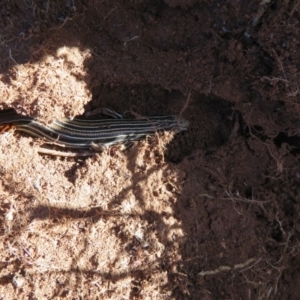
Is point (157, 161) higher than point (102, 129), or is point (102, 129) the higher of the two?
point (102, 129)

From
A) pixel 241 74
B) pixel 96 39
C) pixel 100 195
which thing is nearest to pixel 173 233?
pixel 100 195

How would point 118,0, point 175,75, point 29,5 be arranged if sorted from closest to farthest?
point 29,5
point 118,0
point 175,75

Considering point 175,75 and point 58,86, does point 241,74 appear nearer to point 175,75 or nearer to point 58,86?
point 175,75

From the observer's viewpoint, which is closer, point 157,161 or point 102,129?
point 157,161

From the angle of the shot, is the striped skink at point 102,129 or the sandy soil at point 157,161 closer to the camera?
the sandy soil at point 157,161
